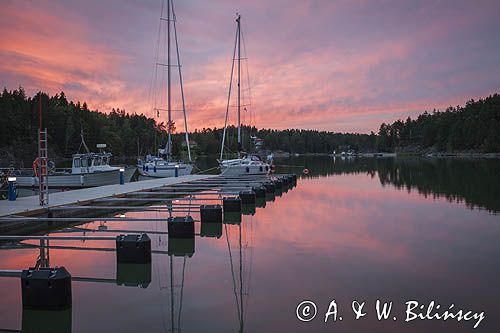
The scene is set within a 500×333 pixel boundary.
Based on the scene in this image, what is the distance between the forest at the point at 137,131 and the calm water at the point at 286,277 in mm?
37051

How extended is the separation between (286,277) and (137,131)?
12514 cm

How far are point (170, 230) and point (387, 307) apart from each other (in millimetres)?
6449

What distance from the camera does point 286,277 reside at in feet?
28.9

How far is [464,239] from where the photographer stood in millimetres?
12430

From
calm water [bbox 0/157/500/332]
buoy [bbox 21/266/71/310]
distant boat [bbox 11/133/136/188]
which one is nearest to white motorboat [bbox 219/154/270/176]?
distant boat [bbox 11/133/136/188]

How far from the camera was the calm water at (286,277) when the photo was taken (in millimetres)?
6555

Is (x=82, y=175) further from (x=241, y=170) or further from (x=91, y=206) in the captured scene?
(x=241, y=170)

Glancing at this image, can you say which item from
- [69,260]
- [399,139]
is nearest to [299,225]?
[69,260]

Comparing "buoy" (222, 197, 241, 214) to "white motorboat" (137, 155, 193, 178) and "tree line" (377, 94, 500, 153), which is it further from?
"tree line" (377, 94, 500, 153)

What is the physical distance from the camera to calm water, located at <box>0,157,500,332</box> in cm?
655

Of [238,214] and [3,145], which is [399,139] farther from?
[238,214]

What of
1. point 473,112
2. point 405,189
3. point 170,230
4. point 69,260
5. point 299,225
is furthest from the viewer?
point 473,112

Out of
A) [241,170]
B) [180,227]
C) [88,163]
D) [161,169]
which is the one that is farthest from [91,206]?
[241,170]

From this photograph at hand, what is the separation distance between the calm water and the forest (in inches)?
1459
